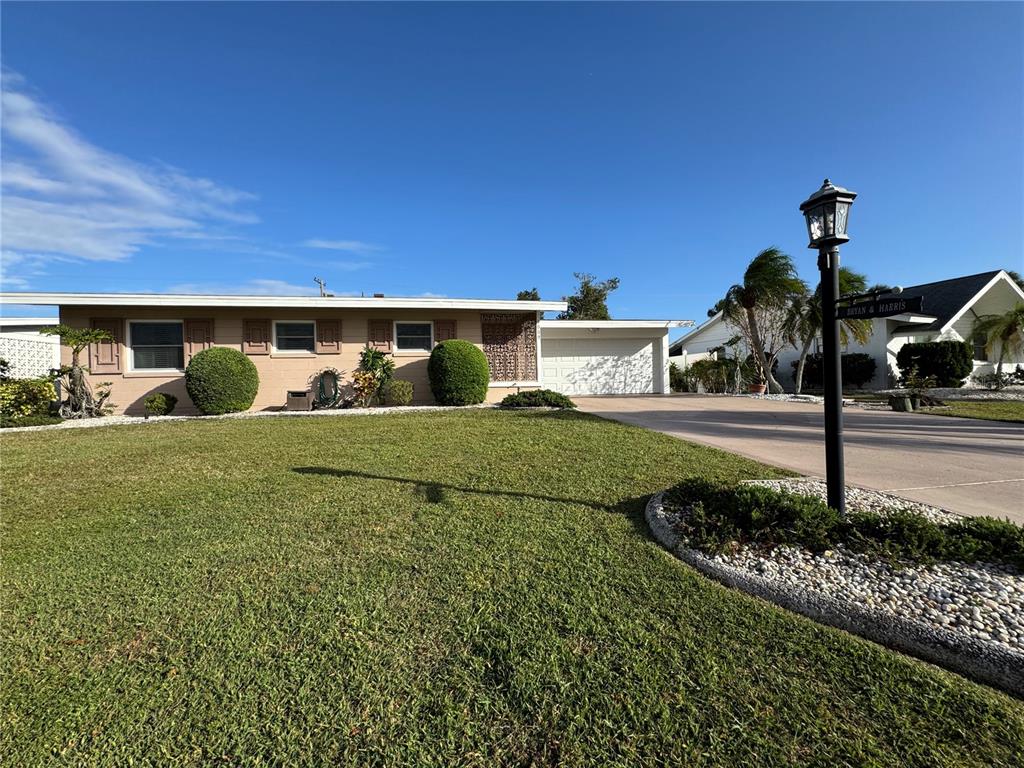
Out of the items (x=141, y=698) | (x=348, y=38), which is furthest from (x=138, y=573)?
(x=348, y=38)

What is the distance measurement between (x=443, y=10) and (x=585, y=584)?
32.4ft

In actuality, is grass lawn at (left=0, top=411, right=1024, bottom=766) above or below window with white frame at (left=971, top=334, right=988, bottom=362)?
below

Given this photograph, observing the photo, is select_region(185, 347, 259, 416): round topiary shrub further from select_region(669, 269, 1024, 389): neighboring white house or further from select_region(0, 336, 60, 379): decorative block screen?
select_region(669, 269, 1024, 389): neighboring white house

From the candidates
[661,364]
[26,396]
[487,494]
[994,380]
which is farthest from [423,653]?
[994,380]

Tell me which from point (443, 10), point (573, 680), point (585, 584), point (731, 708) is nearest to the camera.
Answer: point (731, 708)

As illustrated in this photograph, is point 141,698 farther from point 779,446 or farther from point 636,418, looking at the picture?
point 636,418

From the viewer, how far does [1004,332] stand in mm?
15414

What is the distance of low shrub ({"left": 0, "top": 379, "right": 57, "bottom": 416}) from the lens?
340 inches

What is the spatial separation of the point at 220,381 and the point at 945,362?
2298cm

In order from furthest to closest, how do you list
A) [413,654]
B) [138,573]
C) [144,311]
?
[144,311], [138,573], [413,654]

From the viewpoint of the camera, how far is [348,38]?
827cm

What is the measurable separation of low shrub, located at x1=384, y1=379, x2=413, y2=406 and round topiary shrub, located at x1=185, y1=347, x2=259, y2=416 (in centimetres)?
309

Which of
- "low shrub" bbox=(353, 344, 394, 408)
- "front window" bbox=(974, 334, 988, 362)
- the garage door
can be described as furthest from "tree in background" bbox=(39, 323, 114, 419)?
"front window" bbox=(974, 334, 988, 362)

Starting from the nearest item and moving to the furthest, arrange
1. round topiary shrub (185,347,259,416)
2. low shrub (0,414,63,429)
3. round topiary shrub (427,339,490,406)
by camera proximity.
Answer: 1. low shrub (0,414,63,429)
2. round topiary shrub (185,347,259,416)
3. round topiary shrub (427,339,490,406)
